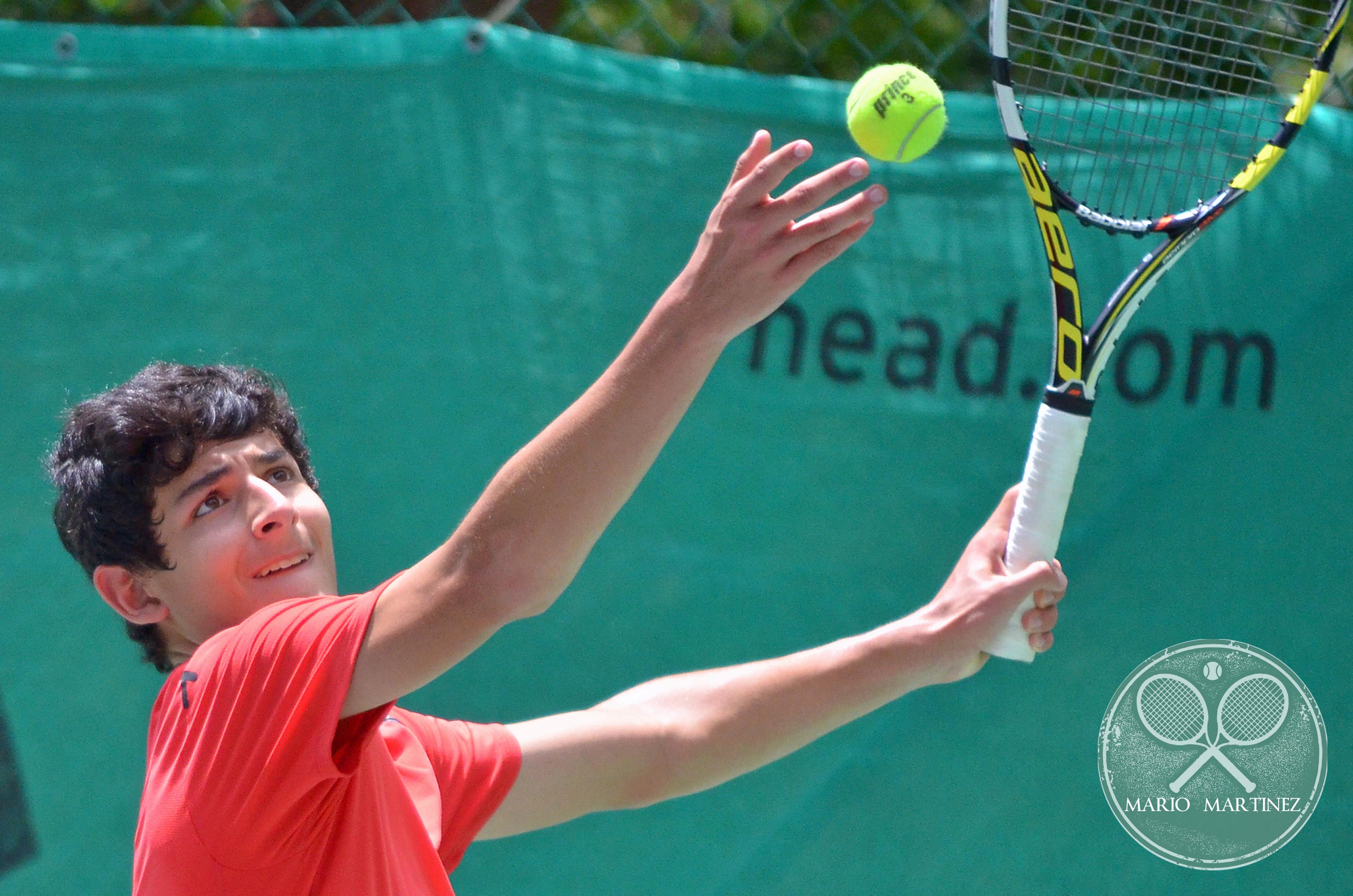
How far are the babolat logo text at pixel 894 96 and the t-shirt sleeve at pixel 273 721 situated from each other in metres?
0.87

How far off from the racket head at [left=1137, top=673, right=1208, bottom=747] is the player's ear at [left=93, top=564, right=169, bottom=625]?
1.57 meters

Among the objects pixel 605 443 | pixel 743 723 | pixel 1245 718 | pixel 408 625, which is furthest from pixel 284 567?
pixel 1245 718

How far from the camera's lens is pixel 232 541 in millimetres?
1457

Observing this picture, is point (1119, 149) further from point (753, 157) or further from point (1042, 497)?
point (753, 157)

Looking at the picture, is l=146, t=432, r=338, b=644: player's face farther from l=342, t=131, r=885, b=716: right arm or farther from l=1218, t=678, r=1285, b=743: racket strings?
l=1218, t=678, r=1285, b=743: racket strings

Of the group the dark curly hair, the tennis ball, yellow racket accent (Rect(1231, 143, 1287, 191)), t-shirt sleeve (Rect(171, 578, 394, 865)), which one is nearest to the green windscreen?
yellow racket accent (Rect(1231, 143, 1287, 191))

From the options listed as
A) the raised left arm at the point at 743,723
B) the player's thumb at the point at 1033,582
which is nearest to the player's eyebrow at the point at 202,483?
the raised left arm at the point at 743,723

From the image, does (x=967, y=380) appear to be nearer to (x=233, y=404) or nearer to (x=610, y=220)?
(x=610, y=220)

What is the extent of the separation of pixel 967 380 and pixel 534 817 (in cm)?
101

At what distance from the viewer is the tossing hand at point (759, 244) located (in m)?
1.15

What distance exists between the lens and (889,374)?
7.26 feet

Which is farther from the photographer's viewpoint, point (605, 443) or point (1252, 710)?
point (1252, 710)

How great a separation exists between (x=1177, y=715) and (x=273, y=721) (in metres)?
1.60

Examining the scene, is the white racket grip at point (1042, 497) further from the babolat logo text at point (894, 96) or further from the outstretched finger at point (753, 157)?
the outstretched finger at point (753, 157)
